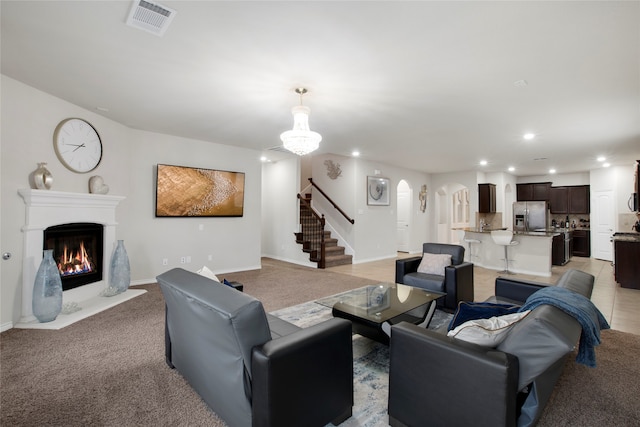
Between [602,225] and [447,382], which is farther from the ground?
[602,225]

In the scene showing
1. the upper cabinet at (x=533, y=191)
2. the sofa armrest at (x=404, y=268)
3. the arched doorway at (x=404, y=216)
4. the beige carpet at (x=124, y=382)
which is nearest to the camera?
the beige carpet at (x=124, y=382)

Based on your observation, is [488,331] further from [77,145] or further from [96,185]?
[77,145]

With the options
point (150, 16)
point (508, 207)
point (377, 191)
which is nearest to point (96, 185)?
point (150, 16)

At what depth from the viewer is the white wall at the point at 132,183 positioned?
3.14 metres

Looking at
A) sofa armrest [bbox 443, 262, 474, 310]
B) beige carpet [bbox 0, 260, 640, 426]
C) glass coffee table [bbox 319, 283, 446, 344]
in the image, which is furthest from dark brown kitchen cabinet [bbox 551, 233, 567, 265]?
glass coffee table [bbox 319, 283, 446, 344]

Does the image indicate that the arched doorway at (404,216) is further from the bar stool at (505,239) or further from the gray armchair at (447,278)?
the gray armchair at (447,278)

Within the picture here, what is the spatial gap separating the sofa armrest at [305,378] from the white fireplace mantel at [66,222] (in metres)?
3.02

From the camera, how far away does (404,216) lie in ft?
31.9

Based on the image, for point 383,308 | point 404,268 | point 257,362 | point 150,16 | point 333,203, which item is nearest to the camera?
point 257,362

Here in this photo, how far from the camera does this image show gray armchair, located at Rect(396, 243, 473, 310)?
371cm

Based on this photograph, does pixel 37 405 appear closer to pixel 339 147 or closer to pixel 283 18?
pixel 283 18

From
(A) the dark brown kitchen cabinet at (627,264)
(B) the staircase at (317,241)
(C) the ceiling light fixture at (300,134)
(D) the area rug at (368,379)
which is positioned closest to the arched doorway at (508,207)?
(A) the dark brown kitchen cabinet at (627,264)

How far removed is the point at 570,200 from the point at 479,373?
426 inches

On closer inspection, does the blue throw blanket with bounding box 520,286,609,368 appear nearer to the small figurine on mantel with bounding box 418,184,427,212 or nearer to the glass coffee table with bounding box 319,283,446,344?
the glass coffee table with bounding box 319,283,446,344
